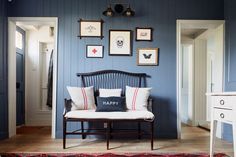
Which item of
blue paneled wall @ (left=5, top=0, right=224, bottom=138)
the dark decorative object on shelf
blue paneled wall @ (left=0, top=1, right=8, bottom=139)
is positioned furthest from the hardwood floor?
the dark decorative object on shelf

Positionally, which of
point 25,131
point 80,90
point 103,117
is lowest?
point 25,131

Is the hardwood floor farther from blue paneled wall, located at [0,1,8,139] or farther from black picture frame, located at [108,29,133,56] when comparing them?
black picture frame, located at [108,29,133,56]

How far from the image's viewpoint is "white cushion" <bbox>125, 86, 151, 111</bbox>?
361 cm

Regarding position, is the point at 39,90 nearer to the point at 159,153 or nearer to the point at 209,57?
the point at 159,153

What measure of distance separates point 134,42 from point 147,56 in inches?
12.0

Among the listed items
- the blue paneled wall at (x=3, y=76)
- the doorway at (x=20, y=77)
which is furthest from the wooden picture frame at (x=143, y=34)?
the doorway at (x=20, y=77)

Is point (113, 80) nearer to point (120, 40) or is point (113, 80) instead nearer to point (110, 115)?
point (120, 40)

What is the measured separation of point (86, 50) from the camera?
3.95m

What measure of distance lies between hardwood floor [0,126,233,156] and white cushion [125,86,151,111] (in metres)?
0.52

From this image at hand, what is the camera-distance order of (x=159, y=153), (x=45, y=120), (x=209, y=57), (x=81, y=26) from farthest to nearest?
1. (x=209, y=57)
2. (x=45, y=120)
3. (x=81, y=26)
4. (x=159, y=153)

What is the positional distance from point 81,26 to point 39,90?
2.09m

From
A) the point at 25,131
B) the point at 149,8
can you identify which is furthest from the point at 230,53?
the point at 25,131

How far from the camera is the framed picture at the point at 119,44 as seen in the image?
396cm

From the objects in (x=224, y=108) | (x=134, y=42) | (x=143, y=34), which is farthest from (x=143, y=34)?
(x=224, y=108)
